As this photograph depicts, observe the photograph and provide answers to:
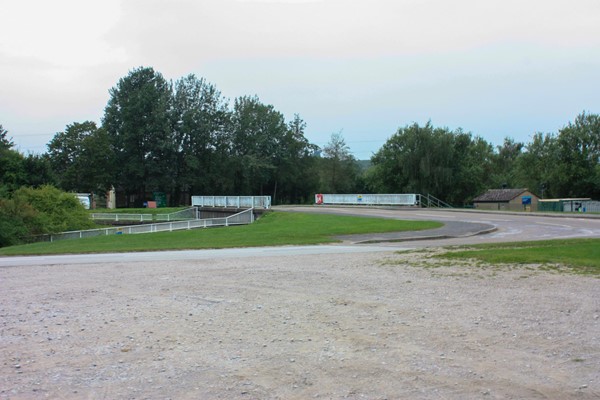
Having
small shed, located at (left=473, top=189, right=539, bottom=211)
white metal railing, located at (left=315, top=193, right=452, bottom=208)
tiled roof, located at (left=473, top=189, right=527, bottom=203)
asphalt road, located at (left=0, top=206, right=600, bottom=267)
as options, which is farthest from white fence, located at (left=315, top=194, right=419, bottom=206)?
tiled roof, located at (left=473, top=189, right=527, bottom=203)

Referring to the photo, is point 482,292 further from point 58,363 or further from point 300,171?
point 300,171

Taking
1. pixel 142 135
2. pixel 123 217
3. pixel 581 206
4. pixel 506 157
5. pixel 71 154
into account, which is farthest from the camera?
pixel 506 157

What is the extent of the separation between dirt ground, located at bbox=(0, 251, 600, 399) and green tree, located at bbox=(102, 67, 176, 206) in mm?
63053

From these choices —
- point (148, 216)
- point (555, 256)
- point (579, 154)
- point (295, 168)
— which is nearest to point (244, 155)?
point (295, 168)

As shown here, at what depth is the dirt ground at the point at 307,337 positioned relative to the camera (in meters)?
4.65

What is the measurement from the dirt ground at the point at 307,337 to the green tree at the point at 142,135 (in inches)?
2482

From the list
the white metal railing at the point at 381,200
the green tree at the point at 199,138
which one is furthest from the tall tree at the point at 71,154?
the white metal railing at the point at 381,200

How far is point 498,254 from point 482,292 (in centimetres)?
561

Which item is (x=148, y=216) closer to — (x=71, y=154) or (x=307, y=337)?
(x=71, y=154)

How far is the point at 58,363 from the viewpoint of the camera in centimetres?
533

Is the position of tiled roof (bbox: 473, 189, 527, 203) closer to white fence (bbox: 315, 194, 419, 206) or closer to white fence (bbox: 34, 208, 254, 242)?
white fence (bbox: 315, 194, 419, 206)

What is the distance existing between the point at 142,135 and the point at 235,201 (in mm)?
28712

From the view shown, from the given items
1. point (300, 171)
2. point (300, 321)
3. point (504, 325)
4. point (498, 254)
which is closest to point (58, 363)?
point (300, 321)

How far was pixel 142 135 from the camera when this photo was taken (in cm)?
7269
